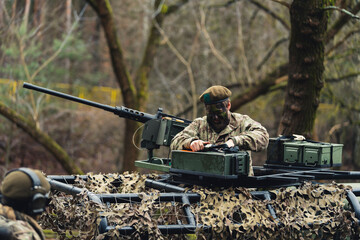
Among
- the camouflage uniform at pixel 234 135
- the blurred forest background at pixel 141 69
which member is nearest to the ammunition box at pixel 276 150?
the camouflage uniform at pixel 234 135

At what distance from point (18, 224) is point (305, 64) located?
6513 mm

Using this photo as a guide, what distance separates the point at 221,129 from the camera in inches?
244

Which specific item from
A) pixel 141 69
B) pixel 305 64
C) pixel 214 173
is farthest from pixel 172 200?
pixel 141 69

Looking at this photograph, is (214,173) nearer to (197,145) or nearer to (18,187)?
(197,145)

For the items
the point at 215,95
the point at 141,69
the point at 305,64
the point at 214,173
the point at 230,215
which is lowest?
the point at 230,215

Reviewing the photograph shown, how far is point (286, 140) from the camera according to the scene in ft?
22.3

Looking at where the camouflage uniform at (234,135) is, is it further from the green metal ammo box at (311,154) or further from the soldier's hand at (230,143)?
the green metal ammo box at (311,154)

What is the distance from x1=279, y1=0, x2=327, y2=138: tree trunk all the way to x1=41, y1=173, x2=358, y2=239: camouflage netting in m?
3.53

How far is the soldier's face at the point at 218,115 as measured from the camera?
6.00 meters

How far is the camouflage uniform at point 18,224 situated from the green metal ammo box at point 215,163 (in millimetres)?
2104

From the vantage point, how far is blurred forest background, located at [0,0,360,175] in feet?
45.5

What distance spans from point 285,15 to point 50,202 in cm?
1102

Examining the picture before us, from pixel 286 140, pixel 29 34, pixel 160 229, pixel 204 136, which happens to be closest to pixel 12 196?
pixel 160 229

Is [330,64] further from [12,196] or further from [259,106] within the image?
[12,196]
